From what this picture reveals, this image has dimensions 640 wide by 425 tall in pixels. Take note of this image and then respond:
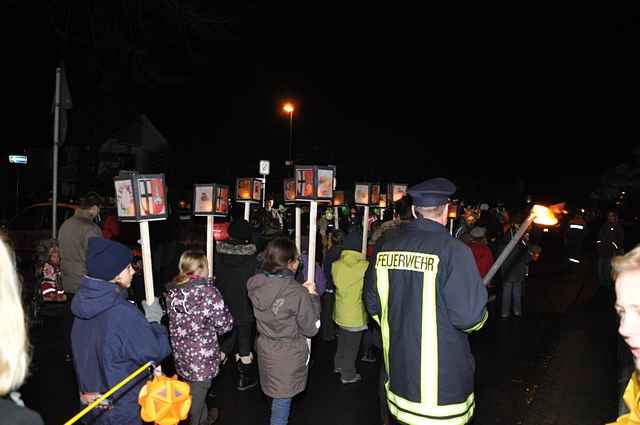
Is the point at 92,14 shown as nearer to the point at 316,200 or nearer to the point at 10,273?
the point at 316,200

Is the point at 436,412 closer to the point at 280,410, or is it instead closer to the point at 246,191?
the point at 280,410

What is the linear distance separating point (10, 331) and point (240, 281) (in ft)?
15.8

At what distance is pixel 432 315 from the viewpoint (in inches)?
126

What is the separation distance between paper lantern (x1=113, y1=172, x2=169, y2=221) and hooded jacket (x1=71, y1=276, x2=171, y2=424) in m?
2.40

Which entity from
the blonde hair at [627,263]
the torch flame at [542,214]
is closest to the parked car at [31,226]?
the torch flame at [542,214]

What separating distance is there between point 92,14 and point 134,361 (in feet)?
25.7

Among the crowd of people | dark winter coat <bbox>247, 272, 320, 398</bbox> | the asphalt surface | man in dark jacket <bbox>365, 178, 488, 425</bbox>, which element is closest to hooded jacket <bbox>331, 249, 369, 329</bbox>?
the crowd of people

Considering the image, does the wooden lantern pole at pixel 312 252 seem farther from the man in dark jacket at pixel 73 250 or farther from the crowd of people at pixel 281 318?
the man in dark jacket at pixel 73 250

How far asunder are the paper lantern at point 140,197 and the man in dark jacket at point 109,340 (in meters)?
2.30

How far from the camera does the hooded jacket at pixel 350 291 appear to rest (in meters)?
6.32

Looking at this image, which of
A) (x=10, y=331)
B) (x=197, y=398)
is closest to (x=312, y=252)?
(x=197, y=398)

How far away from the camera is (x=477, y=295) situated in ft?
10.2

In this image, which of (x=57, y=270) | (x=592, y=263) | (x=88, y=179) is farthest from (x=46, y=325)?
(x=88, y=179)

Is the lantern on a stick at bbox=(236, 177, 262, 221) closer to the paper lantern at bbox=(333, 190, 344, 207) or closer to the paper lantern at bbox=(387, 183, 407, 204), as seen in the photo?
the paper lantern at bbox=(387, 183, 407, 204)
